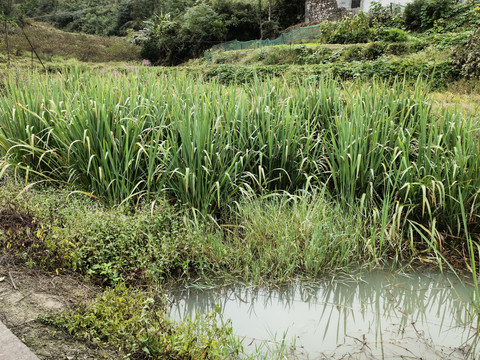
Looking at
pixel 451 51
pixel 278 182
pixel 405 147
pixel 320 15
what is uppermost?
pixel 320 15

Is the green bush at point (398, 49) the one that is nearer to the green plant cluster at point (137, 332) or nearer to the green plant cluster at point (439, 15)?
the green plant cluster at point (439, 15)

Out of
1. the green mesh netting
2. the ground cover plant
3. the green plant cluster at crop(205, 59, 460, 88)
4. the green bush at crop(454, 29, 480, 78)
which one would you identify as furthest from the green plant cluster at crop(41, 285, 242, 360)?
the green mesh netting

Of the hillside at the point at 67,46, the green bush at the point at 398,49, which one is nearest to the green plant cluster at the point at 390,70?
the green bush at the point at 398,49

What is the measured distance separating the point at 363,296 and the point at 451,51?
1050cm

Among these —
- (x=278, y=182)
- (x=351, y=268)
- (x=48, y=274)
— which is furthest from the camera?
(x=278, y=182)

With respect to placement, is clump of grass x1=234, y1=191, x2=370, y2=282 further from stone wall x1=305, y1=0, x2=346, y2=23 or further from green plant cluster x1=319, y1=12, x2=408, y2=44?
stone wall x1=305, y1=0, x2=346, y2=23

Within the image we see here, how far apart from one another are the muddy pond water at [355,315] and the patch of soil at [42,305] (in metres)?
0.60

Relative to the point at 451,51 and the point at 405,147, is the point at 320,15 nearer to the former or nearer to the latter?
the point at 451,51

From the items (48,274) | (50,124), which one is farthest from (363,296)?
(50,124)

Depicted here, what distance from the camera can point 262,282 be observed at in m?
2.58

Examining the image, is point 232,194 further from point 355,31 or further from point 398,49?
point 355,31

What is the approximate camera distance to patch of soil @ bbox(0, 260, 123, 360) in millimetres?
1664

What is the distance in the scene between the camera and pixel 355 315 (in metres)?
2.35

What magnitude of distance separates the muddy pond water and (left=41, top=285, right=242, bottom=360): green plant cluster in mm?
249
